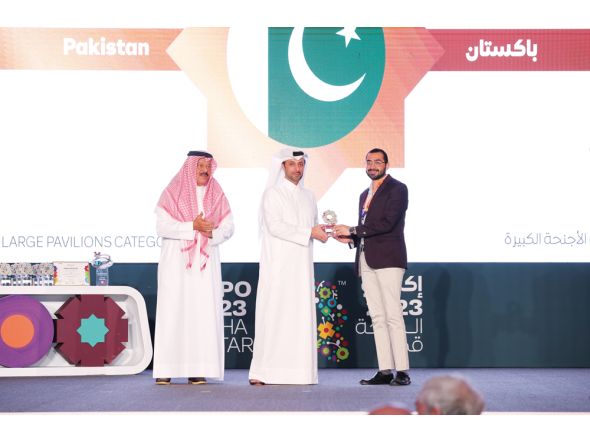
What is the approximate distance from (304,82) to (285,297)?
2.10m

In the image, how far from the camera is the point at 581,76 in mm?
7633

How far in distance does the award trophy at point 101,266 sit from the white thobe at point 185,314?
0.91m

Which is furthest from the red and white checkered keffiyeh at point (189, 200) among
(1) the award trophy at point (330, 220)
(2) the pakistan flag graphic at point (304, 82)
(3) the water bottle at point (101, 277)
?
(2) the pakistan flag graphic at point (304, 82)

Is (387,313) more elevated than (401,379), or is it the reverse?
(387,313)

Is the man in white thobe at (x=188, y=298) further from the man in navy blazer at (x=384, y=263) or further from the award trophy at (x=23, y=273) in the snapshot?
the award trophy at (x=23, y=273)

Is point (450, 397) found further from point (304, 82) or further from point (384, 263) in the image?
point (304, 82)

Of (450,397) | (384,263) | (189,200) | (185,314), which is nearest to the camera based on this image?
(450,397)

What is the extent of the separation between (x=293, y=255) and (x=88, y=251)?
2.00 meters

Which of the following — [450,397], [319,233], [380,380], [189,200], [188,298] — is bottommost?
[380,380]

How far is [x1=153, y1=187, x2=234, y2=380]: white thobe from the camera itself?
Answer: 20.7ft

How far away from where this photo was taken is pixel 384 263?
20.0 feet

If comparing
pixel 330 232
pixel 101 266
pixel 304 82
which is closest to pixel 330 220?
pixel 330 232

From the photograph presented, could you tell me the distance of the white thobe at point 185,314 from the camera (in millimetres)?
6297

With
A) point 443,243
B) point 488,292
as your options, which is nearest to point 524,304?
point 488,292
